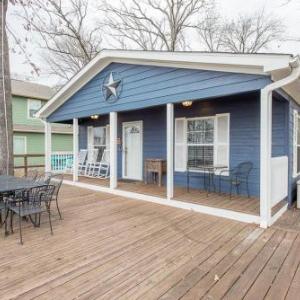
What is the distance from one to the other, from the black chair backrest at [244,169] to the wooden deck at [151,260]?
1.73m

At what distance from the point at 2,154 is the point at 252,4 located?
14.0 metres

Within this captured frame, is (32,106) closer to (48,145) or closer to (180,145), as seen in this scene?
(48,145)

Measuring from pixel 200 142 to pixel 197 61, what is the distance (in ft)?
8.09

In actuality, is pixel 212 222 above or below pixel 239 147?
below

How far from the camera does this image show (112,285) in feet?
7.78

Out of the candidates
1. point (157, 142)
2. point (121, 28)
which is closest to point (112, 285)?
point (157, 142)

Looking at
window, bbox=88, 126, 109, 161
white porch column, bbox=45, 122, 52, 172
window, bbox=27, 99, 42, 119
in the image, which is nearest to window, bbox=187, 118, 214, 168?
window, bbox=88, 126, 109, 161

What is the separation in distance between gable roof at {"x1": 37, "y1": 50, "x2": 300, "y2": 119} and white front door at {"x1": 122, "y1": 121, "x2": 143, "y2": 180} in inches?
79.7

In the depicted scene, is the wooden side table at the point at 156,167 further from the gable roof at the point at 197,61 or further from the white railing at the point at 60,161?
the white railing at the point at 60,161

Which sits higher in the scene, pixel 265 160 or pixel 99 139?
pixel 99 139

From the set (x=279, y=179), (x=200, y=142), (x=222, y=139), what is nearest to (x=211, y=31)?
(x=200, y=142)

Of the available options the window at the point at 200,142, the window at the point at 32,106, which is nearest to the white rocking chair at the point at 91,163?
the window at the point at 200,142

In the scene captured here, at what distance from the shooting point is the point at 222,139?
6172 millimetres

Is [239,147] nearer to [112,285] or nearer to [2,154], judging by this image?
[112,285]
